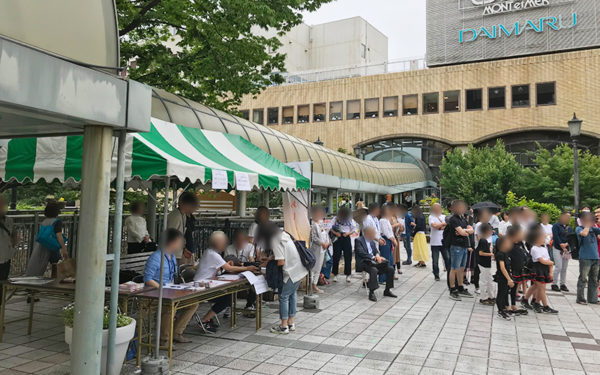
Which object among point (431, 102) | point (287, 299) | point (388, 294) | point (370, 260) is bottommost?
point (388, 294)

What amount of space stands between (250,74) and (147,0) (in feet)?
11.6

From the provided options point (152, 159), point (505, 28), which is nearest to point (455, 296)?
point (152, 159)

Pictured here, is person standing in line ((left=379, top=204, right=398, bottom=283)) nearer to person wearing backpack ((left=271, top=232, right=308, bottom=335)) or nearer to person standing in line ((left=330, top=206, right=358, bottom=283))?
person standing in line ((left=330, top=206, right=358, bottom=283))

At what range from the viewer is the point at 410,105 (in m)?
40.2

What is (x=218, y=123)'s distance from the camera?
12094 millimetres

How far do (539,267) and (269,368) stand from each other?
564 cm

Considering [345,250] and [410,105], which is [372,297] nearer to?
[345,250]

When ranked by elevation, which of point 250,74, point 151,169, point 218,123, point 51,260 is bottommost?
point 51,260

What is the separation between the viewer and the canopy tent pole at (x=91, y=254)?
3.69m

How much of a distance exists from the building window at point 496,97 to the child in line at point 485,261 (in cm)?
3217

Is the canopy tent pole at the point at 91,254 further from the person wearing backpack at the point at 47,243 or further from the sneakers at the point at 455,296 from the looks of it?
the sneakers at the point at 455,296

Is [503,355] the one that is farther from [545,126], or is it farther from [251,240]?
[545,126]

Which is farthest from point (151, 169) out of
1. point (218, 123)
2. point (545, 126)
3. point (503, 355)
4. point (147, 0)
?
point (545, 126)

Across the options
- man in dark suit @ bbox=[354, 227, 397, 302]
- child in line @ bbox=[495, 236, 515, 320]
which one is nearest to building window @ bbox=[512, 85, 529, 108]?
man in dark suit @ bbox=[354, 227, 397, 302]
